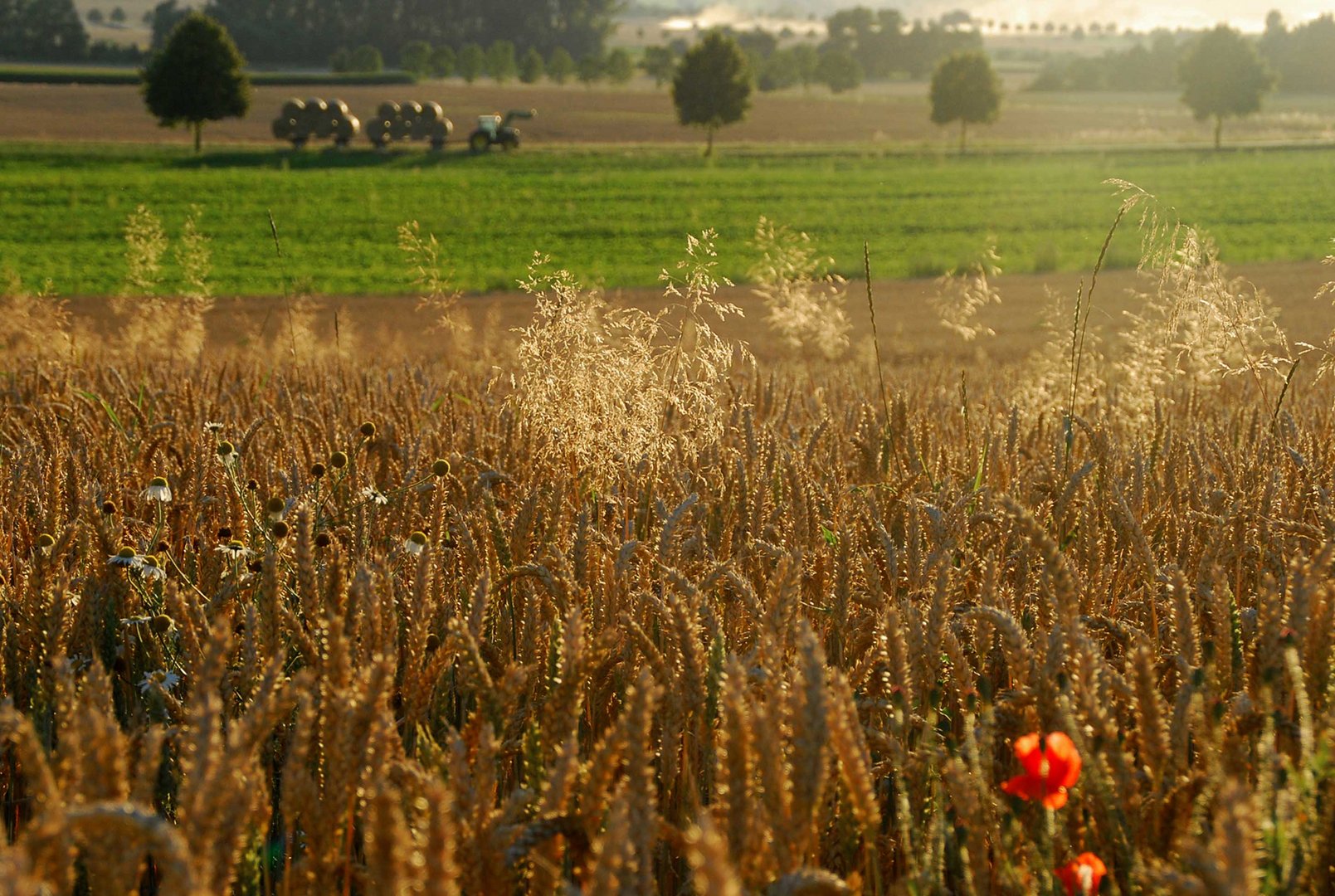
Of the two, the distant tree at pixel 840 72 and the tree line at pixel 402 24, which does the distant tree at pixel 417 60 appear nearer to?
the tree line at pixel 402 24

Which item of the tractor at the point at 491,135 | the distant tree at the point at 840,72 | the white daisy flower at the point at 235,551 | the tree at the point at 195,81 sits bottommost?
the white daisy flower at the point at 235,551

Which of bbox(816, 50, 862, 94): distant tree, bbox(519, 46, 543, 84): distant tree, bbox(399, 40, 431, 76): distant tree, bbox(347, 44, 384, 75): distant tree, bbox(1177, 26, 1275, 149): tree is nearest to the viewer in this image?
bbox(1177, 26, 1275, 149): tree

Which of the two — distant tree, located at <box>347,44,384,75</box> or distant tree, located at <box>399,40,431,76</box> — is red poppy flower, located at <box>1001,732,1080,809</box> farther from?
distant tree, located at <box>347,44,384,75</box>

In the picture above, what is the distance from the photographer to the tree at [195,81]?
172ft

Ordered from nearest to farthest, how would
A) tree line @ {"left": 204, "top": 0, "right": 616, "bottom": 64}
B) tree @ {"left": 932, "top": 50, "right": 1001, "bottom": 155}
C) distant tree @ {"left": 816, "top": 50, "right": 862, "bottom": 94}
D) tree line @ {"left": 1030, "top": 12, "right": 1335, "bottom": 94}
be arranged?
tree @ {"left": 932, "top": 50, "right": 1001, "bottom": 155} → tree line @ {"left": 204, "top": 0, "right": 616, "bottom": 64} → distant tree @ {"left": 816, "top": 50, "right": 862, "bottom": 94} → tree line @ {"left": 1030, "top": 12, "right": 1335, "bottom": 94}

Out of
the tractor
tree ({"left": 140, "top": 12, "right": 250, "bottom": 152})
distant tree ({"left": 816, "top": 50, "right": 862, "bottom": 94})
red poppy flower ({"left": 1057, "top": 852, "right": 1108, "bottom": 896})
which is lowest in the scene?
red poppy flower ({"left": 1057, "top": 852, "right": 1108, "bottom": 896})

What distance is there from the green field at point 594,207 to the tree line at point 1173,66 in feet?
246

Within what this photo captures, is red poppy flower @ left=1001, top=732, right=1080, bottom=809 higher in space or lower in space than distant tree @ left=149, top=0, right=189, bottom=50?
→ lower

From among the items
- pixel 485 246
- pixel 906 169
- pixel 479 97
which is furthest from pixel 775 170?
pixel 479 97

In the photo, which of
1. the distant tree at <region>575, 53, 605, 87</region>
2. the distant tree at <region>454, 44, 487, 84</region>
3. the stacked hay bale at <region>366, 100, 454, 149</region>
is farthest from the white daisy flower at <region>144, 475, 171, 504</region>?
the distant tree at <region>575, 53, 605, 87</region>

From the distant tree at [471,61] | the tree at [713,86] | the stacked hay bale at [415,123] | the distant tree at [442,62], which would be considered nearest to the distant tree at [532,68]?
the distant tree at [471,61]

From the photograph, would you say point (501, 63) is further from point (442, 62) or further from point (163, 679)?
point (163, 679)

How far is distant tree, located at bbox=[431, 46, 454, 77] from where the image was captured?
10519cm

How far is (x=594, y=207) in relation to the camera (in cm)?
3784
